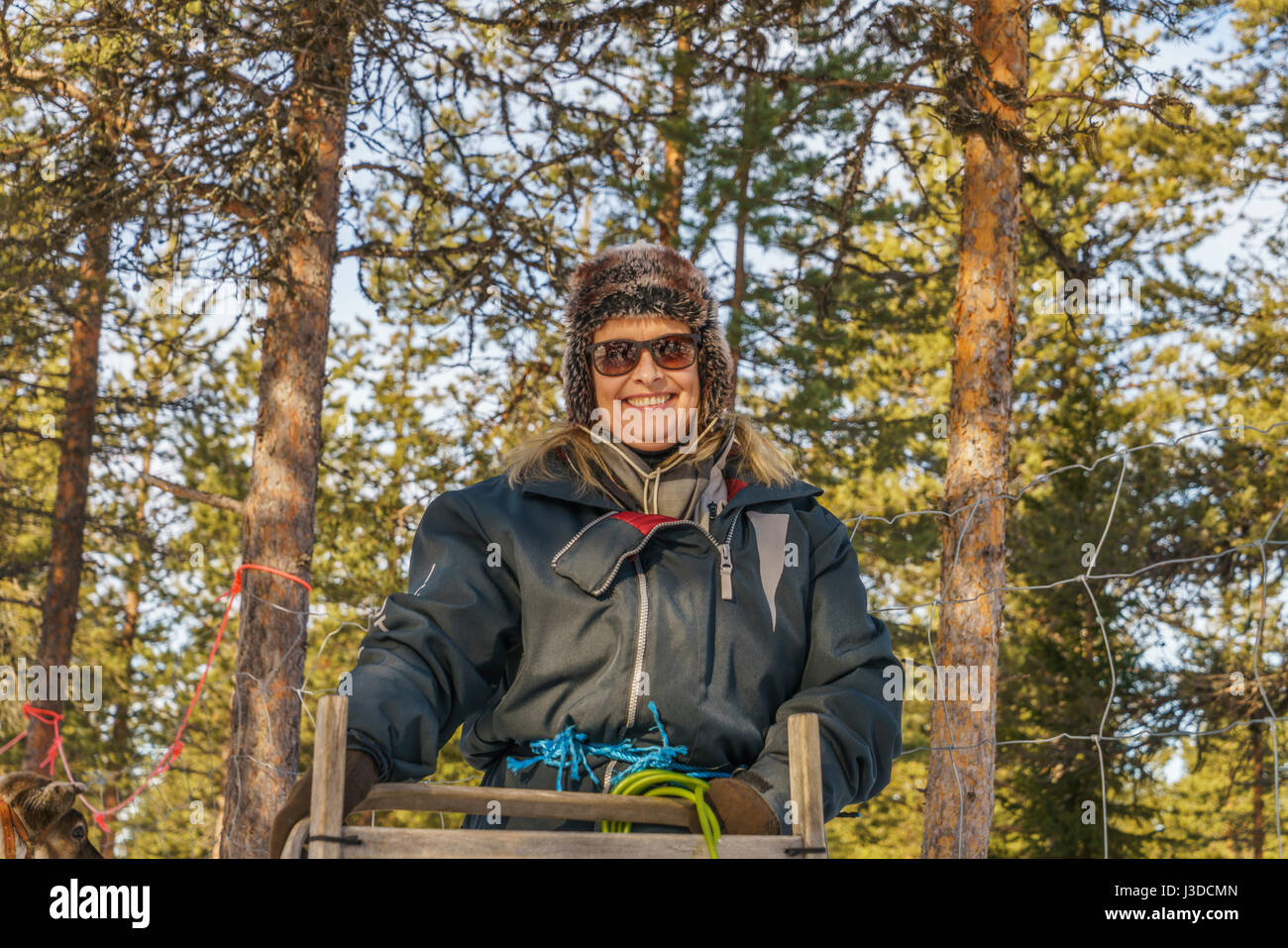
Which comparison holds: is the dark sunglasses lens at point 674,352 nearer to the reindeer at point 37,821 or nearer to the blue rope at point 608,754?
the blue rope at point 608,754

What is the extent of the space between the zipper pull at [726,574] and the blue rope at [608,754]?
0.92 ft

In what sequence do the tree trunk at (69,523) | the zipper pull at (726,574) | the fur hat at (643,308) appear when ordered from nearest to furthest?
the zipper pull at (726,574) < the fur hat at (643,308) < the tree trunk at (69,523)

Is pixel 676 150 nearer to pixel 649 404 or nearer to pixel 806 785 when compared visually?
pixel 649 404

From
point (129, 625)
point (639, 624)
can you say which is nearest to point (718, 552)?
→ point (639, 624)

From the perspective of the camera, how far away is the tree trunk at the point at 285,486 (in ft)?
27.2

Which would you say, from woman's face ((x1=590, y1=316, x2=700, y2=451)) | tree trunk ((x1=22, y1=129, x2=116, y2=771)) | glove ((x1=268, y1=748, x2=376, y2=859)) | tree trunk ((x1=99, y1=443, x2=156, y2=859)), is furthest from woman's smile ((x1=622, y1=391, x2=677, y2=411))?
tree trunk ((x1=99, y1=443, x2=156, y2=859))

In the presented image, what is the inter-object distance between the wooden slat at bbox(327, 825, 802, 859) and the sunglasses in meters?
1.29

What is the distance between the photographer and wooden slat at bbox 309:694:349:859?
1705 mm

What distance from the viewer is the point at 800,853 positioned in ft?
6.59

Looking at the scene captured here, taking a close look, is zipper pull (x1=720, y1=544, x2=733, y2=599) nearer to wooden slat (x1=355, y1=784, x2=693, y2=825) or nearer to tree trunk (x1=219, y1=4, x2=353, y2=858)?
wooden slat (x1=355, y1=784, x2=693, y2=825)

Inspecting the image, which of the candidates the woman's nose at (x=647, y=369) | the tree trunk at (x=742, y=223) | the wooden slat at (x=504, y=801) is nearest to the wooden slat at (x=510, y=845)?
the wooden slat at (x=504, y=801)

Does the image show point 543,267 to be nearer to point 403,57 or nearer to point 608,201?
point 403,57

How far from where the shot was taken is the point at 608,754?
8.08 feet

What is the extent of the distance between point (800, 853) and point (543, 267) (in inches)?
316
